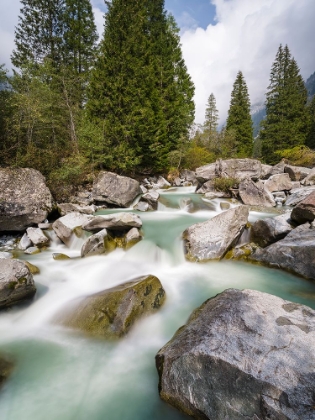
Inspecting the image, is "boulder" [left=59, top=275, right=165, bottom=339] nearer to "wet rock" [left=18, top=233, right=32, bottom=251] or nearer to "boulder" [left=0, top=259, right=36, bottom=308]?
"boulder" [left=0, top=259, right=36, bottom=308]

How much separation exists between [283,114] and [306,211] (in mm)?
34956

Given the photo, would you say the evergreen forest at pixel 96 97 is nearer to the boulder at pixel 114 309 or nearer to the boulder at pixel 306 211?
the boulder at pixel 114 309

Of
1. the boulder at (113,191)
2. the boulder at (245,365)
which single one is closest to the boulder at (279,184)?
the boulder at (113,191)

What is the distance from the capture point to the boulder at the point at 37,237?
7.86 meters

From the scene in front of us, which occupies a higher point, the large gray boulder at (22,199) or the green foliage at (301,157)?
the green foliage at (301,157)

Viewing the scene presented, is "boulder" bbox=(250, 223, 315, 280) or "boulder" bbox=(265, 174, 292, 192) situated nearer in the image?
"boulder" bbox=(250, 223, 315, 280)

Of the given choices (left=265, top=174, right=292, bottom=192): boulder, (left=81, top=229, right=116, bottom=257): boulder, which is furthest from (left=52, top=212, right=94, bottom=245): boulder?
(left=265, top=174, right=292, bottom=192): boulder

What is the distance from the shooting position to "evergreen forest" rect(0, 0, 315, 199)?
39.8 feet

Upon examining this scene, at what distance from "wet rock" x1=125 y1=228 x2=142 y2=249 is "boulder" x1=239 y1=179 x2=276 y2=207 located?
8207mm

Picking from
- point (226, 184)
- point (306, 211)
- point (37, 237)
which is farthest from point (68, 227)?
point (226, 184)

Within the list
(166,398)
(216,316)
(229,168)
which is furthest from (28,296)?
(229,168)

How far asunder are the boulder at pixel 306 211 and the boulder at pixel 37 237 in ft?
29.6

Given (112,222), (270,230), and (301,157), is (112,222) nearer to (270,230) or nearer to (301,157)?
(270,230)

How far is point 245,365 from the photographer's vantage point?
2.28 meters
